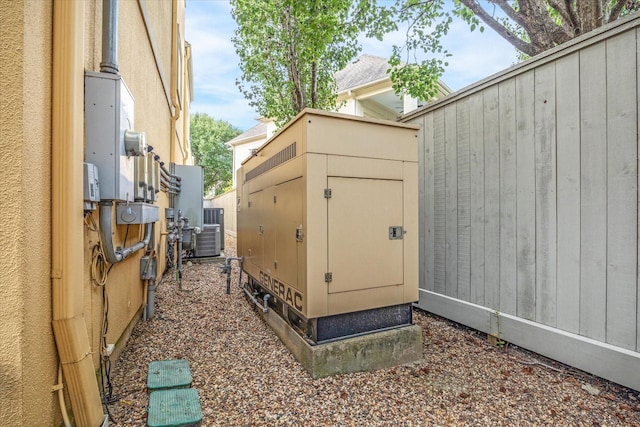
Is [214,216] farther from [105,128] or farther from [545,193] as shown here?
[545,193]

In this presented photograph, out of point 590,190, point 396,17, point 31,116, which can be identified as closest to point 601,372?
point 590,190

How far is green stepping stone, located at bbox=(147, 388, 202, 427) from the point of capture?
1.78 meters

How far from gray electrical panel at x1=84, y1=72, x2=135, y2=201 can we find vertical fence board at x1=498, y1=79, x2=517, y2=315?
122 inches

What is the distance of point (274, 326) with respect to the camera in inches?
127

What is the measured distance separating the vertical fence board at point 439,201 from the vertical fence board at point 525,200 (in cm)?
87

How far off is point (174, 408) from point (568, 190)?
3.19 metres

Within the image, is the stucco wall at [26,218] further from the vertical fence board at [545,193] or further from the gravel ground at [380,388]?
the vertical fence board at [545,193]

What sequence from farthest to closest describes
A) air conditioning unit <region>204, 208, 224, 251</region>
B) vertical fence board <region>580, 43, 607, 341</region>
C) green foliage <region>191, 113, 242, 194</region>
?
1. green foliage <region>191, 113, 242, 194</region>
2. air conditioning unit <region>204, 208, 224, 251</region>
3. vertical fence board <region>580, 43, 607, 341</region>

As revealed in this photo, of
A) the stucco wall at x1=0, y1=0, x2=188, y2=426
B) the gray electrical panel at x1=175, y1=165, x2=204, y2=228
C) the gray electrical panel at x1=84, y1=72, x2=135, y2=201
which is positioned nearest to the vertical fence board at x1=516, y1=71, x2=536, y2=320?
the gray electrical panel at x1=84, y1=72, x2=135, y2=201

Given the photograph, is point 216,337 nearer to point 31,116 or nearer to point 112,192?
point 112,192

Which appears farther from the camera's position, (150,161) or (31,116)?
(150,161)

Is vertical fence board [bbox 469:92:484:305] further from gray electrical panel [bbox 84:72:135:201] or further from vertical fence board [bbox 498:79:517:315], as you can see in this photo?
gray electrical panel [bbox 84:72:135:201]

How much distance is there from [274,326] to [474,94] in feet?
10.3

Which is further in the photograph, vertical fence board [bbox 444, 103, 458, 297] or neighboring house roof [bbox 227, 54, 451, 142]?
neighboring house roof [bbox 227, 54, 451, 142]
